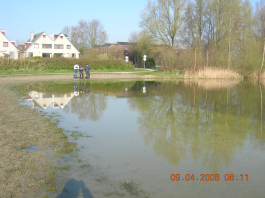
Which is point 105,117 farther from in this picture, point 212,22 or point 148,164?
point 212,22

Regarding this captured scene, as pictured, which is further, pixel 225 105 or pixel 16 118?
pixel 225 105

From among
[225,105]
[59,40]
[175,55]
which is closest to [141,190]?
[225,105]

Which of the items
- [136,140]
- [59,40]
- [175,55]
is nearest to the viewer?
[136,140]

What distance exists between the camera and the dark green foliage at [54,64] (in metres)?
35.7

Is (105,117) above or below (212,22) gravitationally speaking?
below

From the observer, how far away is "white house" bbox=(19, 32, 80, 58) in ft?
217

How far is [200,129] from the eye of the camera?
28.0ft

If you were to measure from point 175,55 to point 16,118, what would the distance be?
104 feet

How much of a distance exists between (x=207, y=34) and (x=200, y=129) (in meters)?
38.8

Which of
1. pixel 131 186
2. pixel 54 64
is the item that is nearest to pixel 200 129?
pixel 131 186

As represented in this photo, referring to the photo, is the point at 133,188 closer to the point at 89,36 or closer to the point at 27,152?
the point at 27,152

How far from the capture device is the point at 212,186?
15.4ft

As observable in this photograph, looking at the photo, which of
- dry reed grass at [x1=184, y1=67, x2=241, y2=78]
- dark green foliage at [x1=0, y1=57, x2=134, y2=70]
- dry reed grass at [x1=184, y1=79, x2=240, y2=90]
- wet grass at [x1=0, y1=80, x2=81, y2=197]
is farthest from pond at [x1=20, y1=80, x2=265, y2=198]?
dark green foliage at [x1=0, y1=57, x2=134, y2=70]

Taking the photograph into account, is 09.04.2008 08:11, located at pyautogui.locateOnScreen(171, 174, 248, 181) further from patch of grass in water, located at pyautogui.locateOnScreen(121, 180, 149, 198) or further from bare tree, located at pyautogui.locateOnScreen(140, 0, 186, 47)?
bare tree, located at pyautogui.locateOnScreen(140, 0, 186, 47)
